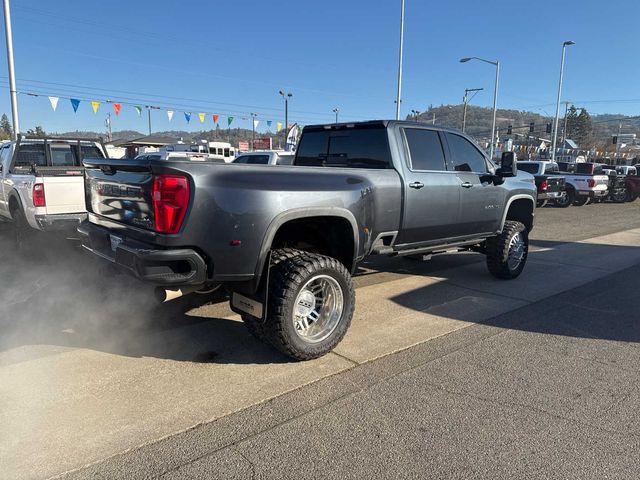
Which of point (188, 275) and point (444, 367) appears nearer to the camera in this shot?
point (188, 275)

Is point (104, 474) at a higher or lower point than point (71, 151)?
lower

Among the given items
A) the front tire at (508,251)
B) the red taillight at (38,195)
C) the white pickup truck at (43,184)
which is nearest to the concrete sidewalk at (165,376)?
the front tire at (508,251)

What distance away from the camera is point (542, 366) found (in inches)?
157

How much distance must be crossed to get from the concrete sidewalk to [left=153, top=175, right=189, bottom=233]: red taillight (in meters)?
1.21

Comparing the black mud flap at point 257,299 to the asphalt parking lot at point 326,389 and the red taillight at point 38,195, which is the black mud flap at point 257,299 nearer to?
the asphalt parking lot at point 326,389

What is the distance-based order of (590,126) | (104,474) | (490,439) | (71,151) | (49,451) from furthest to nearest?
(590,126) → (71,151) → (490,439) → (49,451) → (104,474)

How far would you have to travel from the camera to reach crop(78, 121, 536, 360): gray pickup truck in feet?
11.0

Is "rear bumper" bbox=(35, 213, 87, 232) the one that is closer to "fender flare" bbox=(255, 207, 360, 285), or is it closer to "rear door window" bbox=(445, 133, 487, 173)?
"fender flare" bbox=(255, 207, 360, 285)

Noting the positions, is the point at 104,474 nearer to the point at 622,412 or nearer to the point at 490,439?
the point at 490,439

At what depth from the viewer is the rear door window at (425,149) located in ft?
17.1

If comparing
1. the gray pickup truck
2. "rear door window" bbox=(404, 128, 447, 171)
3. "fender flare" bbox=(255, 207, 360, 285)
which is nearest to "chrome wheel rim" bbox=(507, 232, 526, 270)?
the gray pickup truck

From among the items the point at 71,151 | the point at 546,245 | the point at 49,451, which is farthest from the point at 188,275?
the point at 546,245

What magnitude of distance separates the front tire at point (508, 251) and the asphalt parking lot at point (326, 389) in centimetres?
72

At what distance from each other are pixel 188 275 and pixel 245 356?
1058mm
